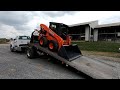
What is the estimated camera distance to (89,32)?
147 feet

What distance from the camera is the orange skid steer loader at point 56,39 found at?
745 centimetres

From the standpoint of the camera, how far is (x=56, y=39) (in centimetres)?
760

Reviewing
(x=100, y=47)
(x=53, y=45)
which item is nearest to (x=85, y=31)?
(x=100, y=47)

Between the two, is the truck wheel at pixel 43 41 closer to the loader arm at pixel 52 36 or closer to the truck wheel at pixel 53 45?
the loader arm at pixel 52 36

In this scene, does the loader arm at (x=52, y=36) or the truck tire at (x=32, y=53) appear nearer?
the loader arm at (x=52, y=36)

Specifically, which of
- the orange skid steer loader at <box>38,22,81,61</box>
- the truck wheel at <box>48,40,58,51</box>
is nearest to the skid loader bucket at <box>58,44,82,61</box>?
the orange skid steer loader at <box>38,22,81,61</box>

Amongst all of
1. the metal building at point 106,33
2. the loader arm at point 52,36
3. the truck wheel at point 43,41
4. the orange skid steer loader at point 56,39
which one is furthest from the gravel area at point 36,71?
the metal building at point 106,33

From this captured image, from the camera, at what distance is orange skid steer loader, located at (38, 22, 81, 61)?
7453 mm

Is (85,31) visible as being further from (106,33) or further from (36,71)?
(36,71)
